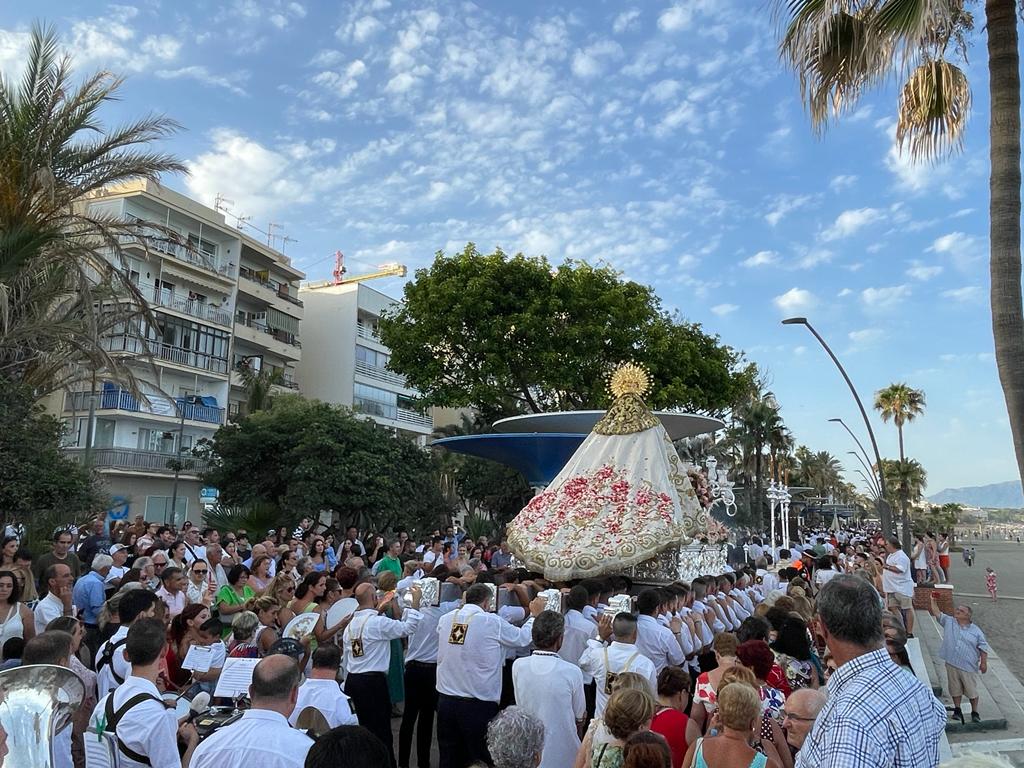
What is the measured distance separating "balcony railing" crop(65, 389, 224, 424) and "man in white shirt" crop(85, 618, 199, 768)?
104 feet

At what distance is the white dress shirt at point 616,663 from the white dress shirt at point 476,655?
79cm

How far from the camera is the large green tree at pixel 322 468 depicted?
28156 millimetres

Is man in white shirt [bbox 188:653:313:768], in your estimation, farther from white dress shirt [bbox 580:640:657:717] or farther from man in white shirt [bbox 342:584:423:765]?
man in white shirt [bbox 342:584:423:765]

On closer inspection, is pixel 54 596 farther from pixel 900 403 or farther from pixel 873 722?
pixel 900 403

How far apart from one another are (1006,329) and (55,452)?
50.0 feet

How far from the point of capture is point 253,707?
361 cm

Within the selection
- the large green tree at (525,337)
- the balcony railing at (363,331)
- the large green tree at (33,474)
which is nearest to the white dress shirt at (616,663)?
the large green tree at (33,474)

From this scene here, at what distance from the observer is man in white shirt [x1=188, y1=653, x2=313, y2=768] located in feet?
11.2

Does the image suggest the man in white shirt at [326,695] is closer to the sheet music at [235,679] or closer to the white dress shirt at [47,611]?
the sheet music at [235,679]

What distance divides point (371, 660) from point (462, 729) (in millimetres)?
928

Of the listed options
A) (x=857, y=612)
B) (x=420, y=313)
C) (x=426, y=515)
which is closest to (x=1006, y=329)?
(x=857, y=612)

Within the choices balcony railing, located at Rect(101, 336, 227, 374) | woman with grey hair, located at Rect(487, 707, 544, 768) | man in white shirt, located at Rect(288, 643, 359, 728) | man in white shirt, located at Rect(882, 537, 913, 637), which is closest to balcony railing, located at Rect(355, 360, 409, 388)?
balcony railing, located at Rect(101, 336, 227, 374)

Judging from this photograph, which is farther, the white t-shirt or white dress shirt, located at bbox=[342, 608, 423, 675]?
the white t-shirt

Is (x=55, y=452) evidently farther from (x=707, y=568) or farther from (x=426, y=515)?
(x=426, y=515)
